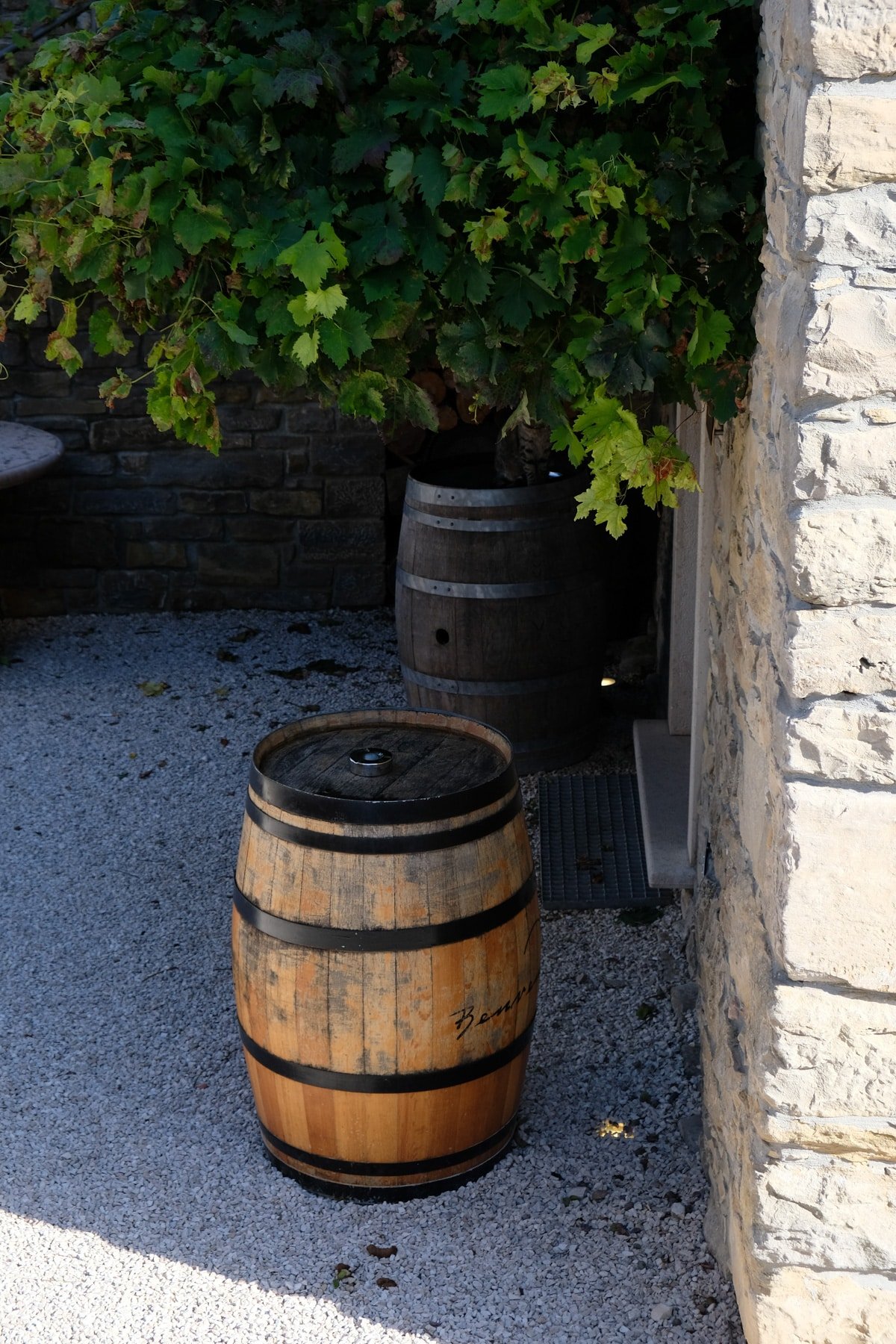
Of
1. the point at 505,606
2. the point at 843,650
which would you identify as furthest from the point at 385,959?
the point at 505,606

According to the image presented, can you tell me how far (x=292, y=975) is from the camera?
8.16ft

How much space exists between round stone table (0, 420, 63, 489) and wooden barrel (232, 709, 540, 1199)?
286 centimetres

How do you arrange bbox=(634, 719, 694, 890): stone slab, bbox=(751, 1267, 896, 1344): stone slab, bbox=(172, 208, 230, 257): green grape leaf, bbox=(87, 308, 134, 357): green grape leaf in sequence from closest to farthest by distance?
bbox=(751, 1267, 896, 1344): stone slab, bbox=(172, 208, 230, 257): green grape leaf, bbox=(87, 308, 134, 357): green grape leaf, bbox=(634, 719, 694, 890): stone slab

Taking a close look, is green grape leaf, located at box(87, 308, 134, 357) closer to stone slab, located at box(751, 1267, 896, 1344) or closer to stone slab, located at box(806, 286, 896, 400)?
stone slab, located at box(806, 286, 896, 400)

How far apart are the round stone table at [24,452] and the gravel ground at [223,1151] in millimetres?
1221

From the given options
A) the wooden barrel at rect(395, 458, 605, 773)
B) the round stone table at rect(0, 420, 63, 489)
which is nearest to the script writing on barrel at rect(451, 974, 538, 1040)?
the wooden barrel at rect(395, 458, 605, 773)

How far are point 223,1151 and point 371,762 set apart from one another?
36.3 inches

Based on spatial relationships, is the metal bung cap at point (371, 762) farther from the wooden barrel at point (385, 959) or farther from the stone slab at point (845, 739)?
the stone slab at point (845, 739)

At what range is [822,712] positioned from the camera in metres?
1.86

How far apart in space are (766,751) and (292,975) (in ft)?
3.18

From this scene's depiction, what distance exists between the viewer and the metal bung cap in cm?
260

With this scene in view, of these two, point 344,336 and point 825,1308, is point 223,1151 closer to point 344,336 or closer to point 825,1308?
point 825,1308

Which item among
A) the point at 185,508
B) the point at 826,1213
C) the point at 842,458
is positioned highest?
the point at 842,458

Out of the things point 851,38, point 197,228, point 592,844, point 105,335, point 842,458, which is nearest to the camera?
point 851,38
